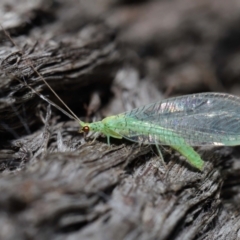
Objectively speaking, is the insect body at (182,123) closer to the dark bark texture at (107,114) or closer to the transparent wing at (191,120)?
the transparent wing at (191,120)

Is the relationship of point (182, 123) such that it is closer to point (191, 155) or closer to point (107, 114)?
point (191, 155)

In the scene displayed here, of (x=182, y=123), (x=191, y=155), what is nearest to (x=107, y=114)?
(x=182, y=123)

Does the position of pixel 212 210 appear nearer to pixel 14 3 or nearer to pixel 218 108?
pixel 218 108

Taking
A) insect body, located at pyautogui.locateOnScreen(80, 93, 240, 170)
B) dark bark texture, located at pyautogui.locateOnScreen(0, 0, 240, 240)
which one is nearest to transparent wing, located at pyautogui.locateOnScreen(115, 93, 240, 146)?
insect body, located at pyautogui.locateOnScreen(80, 93, 240, 170)

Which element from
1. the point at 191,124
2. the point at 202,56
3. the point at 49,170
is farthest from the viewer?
the point at 202,56

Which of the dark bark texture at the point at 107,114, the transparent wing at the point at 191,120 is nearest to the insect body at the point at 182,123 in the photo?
the transparent wing at the point at 191,120

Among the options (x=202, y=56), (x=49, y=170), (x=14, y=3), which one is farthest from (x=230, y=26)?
(x=49, y=170)

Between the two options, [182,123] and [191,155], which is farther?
[182,123]

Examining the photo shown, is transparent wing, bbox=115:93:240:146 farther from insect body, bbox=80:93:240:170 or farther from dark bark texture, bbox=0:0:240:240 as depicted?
dark bark texture, bbox=0:0:240:240
